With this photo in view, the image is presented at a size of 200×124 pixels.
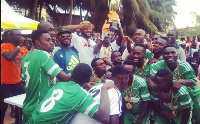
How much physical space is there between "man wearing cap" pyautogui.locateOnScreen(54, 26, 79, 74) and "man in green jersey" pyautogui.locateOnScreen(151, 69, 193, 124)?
1.39 metres

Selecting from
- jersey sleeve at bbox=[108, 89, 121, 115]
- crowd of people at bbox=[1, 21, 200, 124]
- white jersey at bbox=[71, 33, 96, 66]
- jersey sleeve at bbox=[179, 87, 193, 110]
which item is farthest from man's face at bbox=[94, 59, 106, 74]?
jersey sleeve at bbox=[179, 87, 193, 110]

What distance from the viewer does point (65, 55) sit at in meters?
3.72

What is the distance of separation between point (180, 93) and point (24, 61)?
7.24 ft

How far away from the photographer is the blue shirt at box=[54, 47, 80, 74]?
3662 millimetres

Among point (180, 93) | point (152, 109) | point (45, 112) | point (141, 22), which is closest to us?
point (45, 112)

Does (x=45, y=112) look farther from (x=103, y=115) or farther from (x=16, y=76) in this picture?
(x=16, y=76)

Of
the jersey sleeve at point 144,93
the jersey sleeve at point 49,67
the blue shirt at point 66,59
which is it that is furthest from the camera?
the blue shirt at point 66,59

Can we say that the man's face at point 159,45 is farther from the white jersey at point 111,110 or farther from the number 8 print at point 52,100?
the number 8 print at point 52,100

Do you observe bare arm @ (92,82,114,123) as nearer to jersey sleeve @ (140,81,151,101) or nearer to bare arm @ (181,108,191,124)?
jersey sleeve @ (140,81,151,101)

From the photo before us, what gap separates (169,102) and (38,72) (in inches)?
75.6

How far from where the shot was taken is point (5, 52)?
456 cm

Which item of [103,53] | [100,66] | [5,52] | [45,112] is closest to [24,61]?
[45,112]

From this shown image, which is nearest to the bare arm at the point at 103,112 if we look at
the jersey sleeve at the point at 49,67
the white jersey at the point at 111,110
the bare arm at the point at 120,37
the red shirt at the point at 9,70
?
the white jersey at the point at 111,110

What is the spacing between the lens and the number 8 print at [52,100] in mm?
2289
